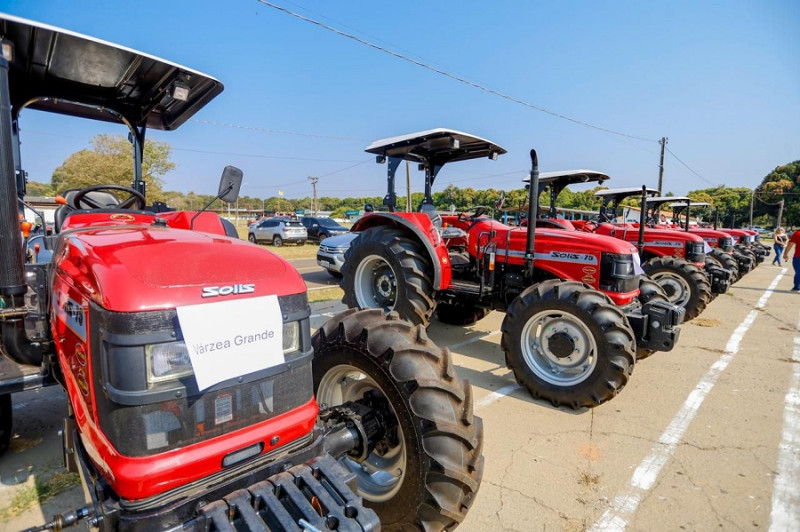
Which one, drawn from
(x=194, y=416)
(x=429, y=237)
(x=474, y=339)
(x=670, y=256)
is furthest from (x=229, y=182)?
(x=670, y=256)

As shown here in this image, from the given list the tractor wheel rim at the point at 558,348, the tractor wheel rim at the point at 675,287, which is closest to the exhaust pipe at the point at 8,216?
the tractor wheel rim at the point at 558,348

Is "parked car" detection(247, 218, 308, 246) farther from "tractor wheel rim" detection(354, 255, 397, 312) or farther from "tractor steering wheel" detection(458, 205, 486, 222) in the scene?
"tractor wheel rim" detection(354, 255, 397, 312)

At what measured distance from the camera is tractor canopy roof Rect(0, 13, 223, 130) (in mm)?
2387

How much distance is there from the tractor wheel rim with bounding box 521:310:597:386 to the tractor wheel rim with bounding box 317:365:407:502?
2.15m

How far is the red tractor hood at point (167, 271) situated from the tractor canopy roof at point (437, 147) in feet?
12.9

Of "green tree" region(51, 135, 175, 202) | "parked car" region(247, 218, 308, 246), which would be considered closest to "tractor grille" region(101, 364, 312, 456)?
"parked car" region(247, 218, 308, 246)

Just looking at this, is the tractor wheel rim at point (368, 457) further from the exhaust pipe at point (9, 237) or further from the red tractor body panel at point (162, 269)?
the exhaust pipe at point (9, 237)

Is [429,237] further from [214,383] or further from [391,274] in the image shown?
[214,383]

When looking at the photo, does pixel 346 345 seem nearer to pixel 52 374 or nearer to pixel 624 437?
pixel 52 374

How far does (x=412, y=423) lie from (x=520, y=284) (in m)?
3.33

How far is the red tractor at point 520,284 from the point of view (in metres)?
3.82

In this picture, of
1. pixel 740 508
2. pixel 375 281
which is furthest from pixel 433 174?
pixel 740 508

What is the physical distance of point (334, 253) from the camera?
10508 millimetres

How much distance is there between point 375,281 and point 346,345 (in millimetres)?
3565
